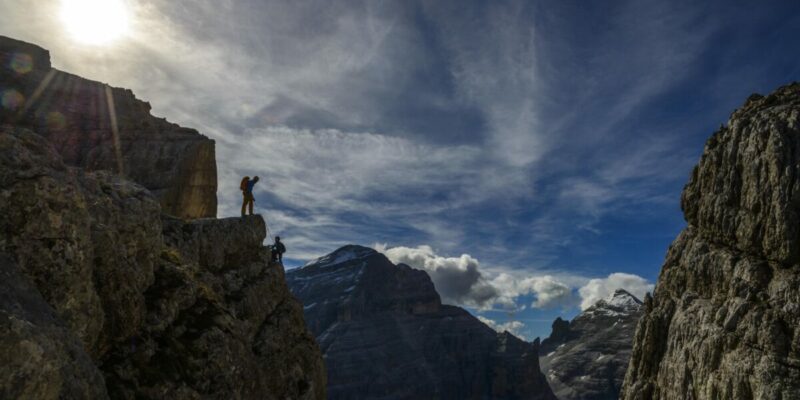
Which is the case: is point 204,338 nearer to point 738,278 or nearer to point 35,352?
point 35,352

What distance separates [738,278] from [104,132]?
69.0 m

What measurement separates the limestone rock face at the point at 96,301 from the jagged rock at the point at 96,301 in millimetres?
30

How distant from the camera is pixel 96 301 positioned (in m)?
12.0

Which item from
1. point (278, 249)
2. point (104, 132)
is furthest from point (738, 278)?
point (104, 132)

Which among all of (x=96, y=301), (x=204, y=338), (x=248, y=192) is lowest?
(x=204, y=338)

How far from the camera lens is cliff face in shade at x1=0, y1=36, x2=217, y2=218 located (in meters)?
54.1

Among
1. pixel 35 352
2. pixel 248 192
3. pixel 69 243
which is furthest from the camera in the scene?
pixel 248 192

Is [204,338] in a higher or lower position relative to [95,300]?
lower

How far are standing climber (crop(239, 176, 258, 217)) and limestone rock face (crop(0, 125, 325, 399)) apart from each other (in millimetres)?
22063

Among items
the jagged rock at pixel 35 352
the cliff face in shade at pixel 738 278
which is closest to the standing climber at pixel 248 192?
the jagged rock at pixel 35 352

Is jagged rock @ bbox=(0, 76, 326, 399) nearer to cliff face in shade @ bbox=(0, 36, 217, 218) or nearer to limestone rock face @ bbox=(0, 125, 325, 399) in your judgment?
limestone rock face @ bbox=(0, 125, 325, 399)

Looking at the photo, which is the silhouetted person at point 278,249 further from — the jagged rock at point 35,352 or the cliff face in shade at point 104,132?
the jagged rock at point 35,352

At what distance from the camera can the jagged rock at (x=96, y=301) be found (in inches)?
333

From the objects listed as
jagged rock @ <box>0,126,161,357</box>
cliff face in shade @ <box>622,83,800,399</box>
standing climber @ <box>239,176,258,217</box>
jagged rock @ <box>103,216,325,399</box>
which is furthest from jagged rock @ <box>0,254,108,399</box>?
cliff face in shade @ <box>622,83,800,399</box>
